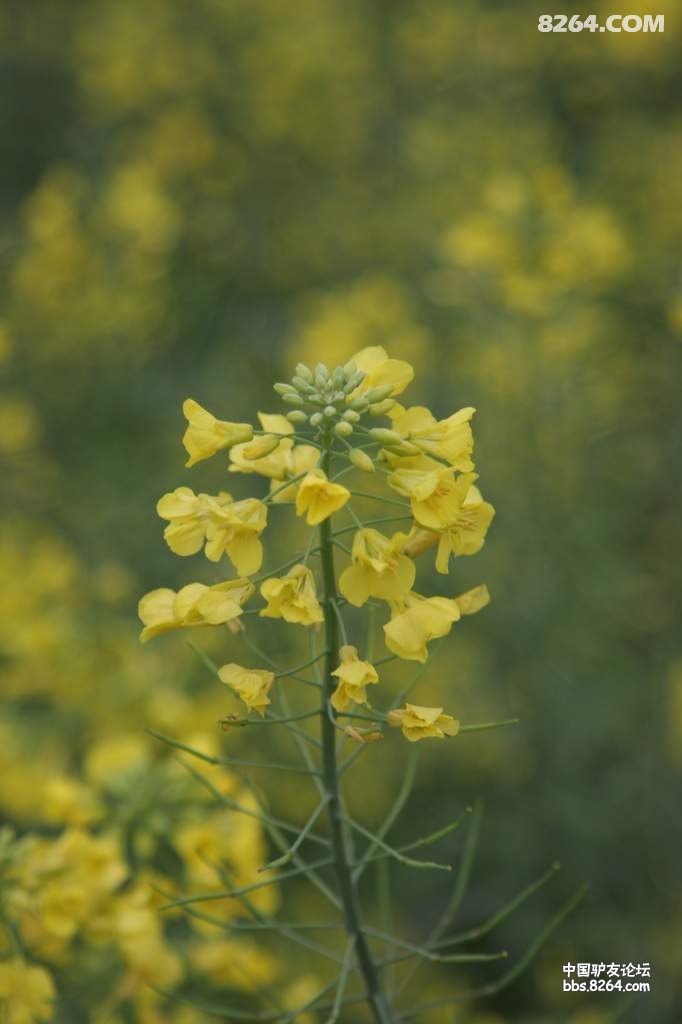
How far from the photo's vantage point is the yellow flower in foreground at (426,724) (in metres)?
1.55

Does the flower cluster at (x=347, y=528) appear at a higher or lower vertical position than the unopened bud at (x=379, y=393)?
lower

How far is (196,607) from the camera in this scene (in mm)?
1583

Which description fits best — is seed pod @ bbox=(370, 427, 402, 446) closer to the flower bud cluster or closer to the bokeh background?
the flower bud cluster

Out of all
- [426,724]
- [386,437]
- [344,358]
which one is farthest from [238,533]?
[344,358]

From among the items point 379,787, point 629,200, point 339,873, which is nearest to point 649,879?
point 379,787

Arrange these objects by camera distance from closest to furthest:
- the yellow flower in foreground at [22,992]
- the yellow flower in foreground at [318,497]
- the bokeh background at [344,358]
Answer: the yellow flower in foreground at [318,497] < the yellow flower in foreground at [22,992] < the bokeh background at [344,358]

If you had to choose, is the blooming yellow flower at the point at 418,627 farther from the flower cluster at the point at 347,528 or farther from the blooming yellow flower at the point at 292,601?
the blooming yellow flower at the point at 292,601

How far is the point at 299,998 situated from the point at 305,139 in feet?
16.8

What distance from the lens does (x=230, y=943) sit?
242 cm

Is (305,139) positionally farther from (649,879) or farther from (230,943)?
(230,943)

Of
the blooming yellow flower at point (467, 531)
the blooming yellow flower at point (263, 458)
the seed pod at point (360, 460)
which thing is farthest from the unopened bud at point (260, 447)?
the blooming yellow flower at point (467, 531)

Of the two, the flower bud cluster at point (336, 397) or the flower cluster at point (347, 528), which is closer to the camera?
the flower cluster at point (347, 528)

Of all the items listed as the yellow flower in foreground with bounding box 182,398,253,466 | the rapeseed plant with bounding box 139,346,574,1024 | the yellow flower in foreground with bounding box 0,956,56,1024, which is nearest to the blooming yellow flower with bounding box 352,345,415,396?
the rapeseed plant with bounding box 139,346,574,1024

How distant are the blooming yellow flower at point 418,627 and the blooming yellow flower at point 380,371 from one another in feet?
1.22
